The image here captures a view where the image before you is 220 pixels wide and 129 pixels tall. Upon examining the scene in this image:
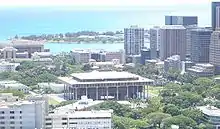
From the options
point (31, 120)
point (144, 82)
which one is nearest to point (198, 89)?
point (144, 82)

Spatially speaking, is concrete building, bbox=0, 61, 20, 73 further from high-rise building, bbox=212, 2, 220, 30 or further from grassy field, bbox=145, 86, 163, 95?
high-rise building, bbox=212, 2, 220, 30

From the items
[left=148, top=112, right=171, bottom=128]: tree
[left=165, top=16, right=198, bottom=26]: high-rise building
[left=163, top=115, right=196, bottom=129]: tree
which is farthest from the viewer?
[left=165, top=16, right=198, bottom=26]: high-rise building

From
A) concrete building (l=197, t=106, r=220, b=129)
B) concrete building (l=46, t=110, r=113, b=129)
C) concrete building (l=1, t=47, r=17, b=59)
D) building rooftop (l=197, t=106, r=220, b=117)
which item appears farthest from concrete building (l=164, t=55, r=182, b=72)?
concrete building (l=46, t=110, r=113, b=129)

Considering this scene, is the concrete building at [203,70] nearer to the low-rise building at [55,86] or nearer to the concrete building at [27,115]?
the low-rise building at [55,86]

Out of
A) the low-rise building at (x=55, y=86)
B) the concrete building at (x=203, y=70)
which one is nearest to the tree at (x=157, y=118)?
the low-rise building at (x=55, y=86)

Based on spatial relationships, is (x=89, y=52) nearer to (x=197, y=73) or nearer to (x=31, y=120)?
(x=197, y=73)

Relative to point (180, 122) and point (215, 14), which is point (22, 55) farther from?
point (180, 122)

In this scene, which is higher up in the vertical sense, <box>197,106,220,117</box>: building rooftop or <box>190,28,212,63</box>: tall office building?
<box>190,28,212,63</box>: tall office building
